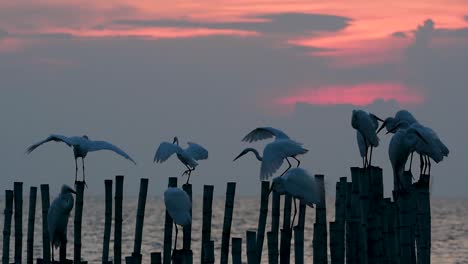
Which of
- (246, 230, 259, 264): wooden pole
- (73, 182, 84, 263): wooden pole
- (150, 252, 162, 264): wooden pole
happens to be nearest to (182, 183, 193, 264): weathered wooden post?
(150, 252, 162, 264): wooden pole

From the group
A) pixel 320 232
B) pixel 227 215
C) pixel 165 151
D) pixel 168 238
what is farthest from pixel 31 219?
pixel 320 232

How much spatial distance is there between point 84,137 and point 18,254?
2.20 m

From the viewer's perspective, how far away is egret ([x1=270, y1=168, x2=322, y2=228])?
48.9 feet

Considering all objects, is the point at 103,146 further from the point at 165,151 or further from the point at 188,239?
the point at 188,239

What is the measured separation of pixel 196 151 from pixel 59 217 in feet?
15.0

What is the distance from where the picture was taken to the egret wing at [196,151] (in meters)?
19.6

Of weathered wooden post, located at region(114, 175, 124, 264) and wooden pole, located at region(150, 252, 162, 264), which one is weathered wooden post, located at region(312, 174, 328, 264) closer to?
wooden pole, located at region(150, 252, 162, 264)

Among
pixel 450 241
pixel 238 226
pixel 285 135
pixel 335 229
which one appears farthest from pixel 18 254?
pixel 238 226

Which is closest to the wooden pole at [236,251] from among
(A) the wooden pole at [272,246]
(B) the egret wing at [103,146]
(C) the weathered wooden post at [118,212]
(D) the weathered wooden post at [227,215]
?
(A) the wooden pole at [272,246]

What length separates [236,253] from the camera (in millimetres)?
13133

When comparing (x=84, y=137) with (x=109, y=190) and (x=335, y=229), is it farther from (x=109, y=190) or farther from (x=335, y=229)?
(x=335, y=229)

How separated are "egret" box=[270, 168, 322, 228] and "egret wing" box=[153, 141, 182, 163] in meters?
3.75

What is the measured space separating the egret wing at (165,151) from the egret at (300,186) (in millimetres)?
3745

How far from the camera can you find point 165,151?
18750mm
